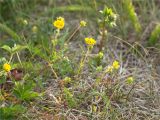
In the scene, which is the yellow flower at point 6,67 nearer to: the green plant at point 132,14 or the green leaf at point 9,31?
the green leaf at point 9,31

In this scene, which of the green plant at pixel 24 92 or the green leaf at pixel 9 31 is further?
the green leaf at pixel 9 31

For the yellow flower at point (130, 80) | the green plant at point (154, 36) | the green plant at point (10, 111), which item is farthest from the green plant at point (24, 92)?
the green plant at point (154, 36)

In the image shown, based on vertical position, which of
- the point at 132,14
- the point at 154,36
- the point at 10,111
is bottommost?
the point at 10,111

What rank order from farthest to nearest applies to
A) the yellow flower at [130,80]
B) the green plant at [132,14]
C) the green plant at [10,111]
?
the green plant at [132,14] → the yellow flower at [130,80] → the green plant at [10,111]

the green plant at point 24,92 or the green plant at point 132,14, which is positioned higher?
the green plant at point 132,14

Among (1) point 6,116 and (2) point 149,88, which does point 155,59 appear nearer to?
(2) point 149,88

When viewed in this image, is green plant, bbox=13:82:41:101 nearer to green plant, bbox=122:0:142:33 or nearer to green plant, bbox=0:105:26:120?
green plant, bbox=0:105:26:120

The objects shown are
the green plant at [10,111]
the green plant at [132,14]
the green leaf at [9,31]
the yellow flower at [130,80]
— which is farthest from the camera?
the green plant at [132,14]

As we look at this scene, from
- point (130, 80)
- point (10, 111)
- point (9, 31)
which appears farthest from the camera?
point (9, 31)

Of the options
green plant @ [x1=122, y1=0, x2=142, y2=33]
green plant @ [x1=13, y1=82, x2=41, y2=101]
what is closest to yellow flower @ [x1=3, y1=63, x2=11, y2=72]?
green plant @ [x1=13, y1=82, x2=41, y2=101]

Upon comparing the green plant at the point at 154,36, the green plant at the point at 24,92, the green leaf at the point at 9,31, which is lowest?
the green plant at the point at 24,92

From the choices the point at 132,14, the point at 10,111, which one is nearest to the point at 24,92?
the point at 10,111

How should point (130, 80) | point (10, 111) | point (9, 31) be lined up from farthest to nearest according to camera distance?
1. point (9, 31)
2. point (130, 80)
3. point (10, 111)

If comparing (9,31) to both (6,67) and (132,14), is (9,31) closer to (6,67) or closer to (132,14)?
(6,67)
